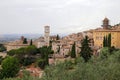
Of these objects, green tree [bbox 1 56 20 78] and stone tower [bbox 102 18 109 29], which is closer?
green tree [bbox 1 56 20 78]

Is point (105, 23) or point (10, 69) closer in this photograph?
point (10, 69)

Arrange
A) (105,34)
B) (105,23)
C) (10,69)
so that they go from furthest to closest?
(105,23) < (105,34) < (10,69)

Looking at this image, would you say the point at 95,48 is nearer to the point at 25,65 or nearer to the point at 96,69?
the point at 25,65

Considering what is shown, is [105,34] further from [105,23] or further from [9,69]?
[9,69]

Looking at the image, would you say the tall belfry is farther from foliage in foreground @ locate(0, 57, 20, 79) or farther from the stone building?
foliage in foreground @ locate(0, 57, 20, 79)

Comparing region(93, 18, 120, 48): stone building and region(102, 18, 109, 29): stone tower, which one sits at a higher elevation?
region(102, 18, 109, 29): stone tower

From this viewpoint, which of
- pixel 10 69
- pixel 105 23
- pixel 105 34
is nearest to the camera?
pixel 10 69

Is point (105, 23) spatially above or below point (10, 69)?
above

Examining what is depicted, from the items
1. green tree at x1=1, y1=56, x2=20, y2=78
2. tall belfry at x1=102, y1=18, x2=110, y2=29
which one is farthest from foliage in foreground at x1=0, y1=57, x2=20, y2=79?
tall belfry at x1=102, y1=18, x2=110, y2=29

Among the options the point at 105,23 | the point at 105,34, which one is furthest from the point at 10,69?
the point at 105,23

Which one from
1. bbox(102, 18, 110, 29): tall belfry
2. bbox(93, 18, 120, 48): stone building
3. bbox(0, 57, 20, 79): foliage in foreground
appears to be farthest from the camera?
bbox(102, 18, 110, 29): tall belfry

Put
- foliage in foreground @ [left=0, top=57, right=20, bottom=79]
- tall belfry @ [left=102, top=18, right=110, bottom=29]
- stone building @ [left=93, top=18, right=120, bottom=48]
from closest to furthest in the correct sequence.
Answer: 1. foliage in foreground @ [left=0, top=57, right=20, bottom=79]
2. stone building @ [left=93, top=18, right=120, bottom=48]
3. tall belfry @ [left=102, top=18, right=110, bottom=29]

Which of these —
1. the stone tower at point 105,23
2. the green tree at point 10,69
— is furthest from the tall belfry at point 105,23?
the green tree at point 10,69

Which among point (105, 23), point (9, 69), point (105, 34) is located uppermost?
point (105, 23)
